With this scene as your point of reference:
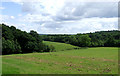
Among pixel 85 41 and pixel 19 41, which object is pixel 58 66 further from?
pixel 85 41

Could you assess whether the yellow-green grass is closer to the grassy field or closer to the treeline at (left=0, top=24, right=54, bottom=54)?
the grassy field

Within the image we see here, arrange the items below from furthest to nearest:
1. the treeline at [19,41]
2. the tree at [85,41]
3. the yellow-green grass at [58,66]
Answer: the tree at [85,41], the treeline at [19,41], the yellow-green grass at [58,66]

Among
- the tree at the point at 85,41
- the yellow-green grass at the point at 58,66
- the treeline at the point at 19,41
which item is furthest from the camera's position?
the tree at the point at 85,41

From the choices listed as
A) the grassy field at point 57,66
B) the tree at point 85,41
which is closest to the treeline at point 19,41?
the grassy field at point 57,66

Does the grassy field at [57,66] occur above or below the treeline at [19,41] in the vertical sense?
below

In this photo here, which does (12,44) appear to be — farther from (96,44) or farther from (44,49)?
(96,44)

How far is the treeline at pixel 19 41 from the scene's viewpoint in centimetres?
5994

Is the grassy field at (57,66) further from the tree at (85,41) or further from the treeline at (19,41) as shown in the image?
the tree at (85,41)

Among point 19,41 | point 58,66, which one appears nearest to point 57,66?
point 58,66

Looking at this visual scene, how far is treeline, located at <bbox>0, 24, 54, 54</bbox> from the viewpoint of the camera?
197 feet

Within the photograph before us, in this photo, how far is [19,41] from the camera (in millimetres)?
71688

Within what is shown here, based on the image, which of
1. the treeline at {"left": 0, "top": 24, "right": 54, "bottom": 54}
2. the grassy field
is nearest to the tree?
the treeline at {"left": 0, "top": 24, "right": 54, "bottom": 54}

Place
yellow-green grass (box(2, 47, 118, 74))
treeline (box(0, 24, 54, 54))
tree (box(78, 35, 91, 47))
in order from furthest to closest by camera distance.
Answer: 1. tree (box(78, 35, 91, 47))
2. treeline (box(0, 24, 54, 54))
3. yellow-green grass (box(2, 47, 118, 74))

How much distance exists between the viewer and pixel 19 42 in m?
71.2
